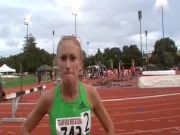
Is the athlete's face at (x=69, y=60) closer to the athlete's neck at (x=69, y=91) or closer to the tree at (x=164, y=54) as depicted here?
the athlete's neck at (x=69, y=91)

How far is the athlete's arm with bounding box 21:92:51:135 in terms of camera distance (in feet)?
9.11

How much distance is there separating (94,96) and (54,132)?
0.31 metres

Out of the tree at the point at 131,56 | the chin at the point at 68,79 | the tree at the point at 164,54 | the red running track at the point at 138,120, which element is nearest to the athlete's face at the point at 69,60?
the chin at the point at 68,79

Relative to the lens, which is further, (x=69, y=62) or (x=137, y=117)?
(x=137, y=117)

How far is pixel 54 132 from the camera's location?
2785mm

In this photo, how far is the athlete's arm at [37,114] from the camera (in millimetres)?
2777

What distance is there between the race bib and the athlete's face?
0.26 m

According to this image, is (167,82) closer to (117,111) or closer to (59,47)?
(117,111)

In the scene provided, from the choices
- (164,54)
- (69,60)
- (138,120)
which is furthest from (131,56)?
(69,60)

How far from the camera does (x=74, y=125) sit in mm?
2730

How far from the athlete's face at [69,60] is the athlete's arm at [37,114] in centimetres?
26

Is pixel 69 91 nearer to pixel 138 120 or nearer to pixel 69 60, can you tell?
pixel 69 60

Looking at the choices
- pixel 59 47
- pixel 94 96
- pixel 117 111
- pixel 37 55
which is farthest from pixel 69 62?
pixel 37 55

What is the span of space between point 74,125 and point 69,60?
0.38 metres
